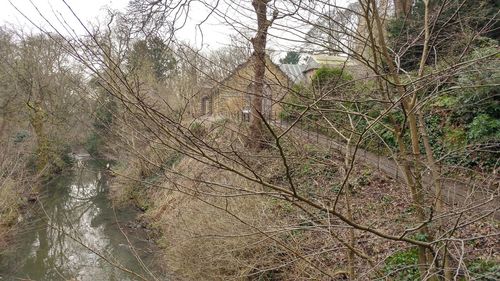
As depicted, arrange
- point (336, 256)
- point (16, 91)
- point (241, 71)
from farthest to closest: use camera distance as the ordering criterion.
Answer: point (16, 91)
point (336, 256)
point (241, 71)

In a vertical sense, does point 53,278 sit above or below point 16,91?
below

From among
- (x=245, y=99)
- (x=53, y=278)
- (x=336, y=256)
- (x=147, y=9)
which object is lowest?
(x=53, y=278)

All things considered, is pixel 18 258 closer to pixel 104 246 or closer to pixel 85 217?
pixel 104 246

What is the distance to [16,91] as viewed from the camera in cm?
1855

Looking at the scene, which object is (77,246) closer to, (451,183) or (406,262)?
(406,262)

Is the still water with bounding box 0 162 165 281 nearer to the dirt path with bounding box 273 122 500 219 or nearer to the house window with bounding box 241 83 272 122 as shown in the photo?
the dirt path with bounding box 273 122 500 219

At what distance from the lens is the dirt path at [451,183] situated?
2.73 m

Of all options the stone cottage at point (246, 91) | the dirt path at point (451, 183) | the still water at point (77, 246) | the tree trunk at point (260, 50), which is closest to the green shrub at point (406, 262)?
the dirt path at point (451, 183)

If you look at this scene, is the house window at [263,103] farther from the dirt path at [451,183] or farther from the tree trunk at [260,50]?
the dirt path at [451,183]

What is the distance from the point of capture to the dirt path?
273cm

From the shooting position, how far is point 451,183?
7.11 m

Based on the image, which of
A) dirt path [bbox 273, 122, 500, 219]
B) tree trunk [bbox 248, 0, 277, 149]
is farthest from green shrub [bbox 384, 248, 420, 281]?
tree trunk [bbox 248, 0, 277, 149]

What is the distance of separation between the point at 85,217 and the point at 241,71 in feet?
53.3

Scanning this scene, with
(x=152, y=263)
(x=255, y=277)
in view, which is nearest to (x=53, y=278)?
(x=152, y=263)
